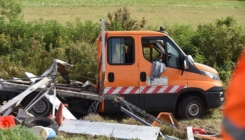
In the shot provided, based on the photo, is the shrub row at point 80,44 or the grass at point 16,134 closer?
the grass at point 16,134

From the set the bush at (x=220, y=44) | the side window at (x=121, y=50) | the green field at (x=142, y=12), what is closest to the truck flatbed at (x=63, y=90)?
the side window at (x=121, y=50)

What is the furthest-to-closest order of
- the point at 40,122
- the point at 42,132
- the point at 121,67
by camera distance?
the point at 121,67
the point at 40,122
the point at 42,132

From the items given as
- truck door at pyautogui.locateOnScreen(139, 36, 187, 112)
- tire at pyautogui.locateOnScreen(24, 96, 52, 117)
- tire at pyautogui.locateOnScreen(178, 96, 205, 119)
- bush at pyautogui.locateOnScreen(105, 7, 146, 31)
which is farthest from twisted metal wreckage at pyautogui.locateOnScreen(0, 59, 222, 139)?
bush at pyautogui.locateOnScreen(105, 7, 146, 31)

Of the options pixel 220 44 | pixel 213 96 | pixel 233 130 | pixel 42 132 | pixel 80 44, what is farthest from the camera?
pixel 220 44

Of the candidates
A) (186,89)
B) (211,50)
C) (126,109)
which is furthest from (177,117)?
(211,50)

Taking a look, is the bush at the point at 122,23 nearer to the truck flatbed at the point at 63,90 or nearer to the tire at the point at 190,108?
the truck flatbed at the point at 63,90

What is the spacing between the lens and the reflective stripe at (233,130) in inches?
47.4

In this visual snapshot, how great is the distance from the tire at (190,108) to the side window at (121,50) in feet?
5.07

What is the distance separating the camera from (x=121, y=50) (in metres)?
10.3

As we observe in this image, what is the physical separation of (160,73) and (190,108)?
1.14 metres

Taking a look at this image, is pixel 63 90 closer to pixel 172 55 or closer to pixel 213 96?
pixel 172 55

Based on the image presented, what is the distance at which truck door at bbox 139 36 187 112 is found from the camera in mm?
10320

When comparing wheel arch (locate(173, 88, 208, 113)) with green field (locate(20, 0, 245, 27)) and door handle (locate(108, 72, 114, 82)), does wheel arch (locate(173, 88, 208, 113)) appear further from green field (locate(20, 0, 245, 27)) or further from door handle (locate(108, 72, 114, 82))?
green field (locate(20, 0, 245, 27))

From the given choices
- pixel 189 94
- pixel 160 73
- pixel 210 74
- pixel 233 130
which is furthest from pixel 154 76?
pixel 233 130
